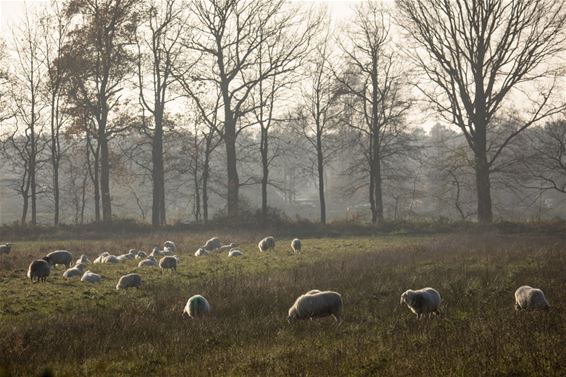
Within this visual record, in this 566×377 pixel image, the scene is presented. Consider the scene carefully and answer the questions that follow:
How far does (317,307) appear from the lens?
11148 mm

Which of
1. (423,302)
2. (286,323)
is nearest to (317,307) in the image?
(286,323)

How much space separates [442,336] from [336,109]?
36.2m

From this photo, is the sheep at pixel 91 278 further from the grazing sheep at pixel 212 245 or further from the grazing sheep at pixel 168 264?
the grazing sheep at pixel 212 245

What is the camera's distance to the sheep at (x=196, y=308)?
470 inches

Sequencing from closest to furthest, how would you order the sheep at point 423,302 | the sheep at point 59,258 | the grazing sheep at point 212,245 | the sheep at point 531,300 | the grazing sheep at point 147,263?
the sheep at point 531,300 → the sheep at point 423,302 → the sheep at point 59,258 → the grazing sheep at point 147,263 → the grazing sheep at point 212,245

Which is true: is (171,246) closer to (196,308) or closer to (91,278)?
(91,278)

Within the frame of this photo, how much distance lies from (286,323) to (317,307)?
74 cm

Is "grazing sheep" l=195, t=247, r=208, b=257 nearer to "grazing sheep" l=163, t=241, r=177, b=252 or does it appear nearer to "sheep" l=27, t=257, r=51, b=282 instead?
"grazing sheep" l=163, t=241, r=177, b=252

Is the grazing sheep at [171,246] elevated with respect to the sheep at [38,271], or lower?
elevated

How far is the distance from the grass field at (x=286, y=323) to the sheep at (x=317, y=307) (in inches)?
13.9

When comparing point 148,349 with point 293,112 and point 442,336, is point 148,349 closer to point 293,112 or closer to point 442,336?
point 442,336

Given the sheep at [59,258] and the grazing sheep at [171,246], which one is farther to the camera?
the grazing sheep at [171,246]

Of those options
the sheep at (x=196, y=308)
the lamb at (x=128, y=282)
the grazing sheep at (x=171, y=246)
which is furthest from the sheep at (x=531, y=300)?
the grazing sheep at (x=171, y=246)

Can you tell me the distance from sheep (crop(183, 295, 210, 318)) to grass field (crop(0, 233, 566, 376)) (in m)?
0.32
